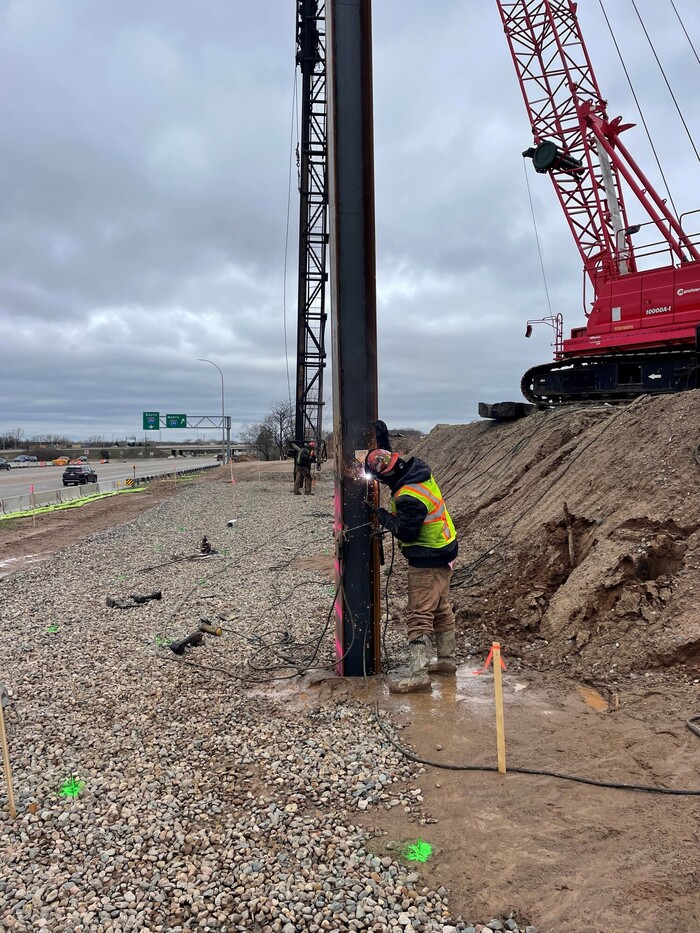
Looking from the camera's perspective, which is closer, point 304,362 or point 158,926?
point 158,926

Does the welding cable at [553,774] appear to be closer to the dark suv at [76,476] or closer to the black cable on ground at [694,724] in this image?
the black cable on ground at [694,724]

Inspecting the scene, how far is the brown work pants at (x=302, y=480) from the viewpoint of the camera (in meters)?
25.6

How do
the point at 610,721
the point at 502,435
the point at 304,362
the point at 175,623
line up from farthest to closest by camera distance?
the point at 304,362 → the point at 502,435 → the point at 175,623 → the point at 610,721

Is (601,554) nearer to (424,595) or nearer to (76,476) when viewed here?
(424,595)

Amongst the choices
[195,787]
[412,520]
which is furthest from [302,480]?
[195,787]

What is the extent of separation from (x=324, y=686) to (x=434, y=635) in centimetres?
118

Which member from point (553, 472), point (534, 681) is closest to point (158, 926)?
point (534, 681)

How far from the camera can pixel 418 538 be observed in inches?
202

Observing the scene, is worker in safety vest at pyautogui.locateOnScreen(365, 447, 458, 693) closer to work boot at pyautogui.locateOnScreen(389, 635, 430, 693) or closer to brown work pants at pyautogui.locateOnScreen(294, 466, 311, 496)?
work boot at pyautogui.locateOnScreen(389, 635, 430, 693)

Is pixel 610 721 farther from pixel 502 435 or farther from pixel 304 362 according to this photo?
pixel 304 362

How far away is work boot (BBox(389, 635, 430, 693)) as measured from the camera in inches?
201

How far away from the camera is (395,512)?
5.16 m

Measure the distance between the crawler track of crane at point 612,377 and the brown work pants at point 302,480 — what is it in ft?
A: 40.6

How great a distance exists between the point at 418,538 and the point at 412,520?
237 millimetres
